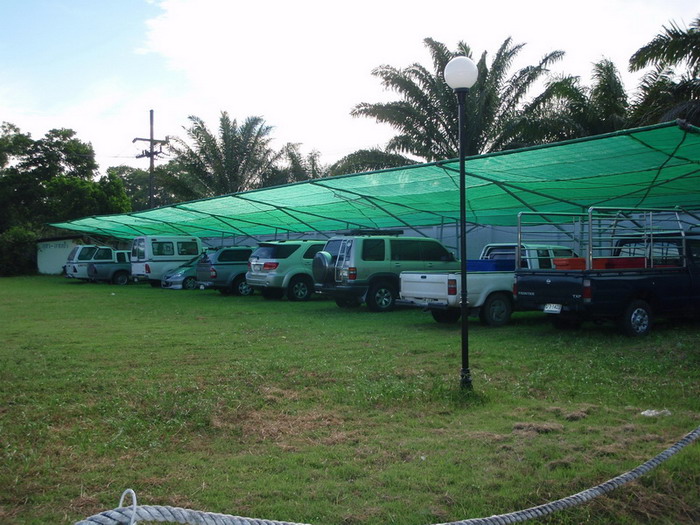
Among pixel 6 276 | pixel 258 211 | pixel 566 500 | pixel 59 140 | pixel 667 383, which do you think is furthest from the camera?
pixel 59 140

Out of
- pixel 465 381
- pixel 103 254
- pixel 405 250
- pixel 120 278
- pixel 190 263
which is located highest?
pixel 103 254

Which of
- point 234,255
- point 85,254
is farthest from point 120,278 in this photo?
point 234,255

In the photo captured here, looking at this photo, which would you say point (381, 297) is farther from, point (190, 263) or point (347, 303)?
point (190, 263)

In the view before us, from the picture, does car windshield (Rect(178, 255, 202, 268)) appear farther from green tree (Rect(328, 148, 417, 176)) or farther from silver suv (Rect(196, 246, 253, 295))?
green tree (Rect(328, 148, 417, 176))

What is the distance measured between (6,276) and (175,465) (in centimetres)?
3697

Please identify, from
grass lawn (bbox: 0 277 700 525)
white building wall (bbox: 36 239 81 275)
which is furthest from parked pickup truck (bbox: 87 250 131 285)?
grass lawn (bbox: 0 277 700 525)

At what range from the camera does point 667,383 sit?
268 inches

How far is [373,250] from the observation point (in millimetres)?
14461

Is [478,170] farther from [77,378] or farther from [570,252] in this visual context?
[77,378]

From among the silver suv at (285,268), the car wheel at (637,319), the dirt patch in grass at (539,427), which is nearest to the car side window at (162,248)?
the silver suv at (285,268)

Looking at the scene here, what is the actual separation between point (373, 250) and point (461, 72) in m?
8.14

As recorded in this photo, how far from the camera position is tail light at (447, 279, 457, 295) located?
36.1 ft

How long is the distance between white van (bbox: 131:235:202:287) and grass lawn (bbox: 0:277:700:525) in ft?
45.9

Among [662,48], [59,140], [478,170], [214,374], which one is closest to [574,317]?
[478,170]
